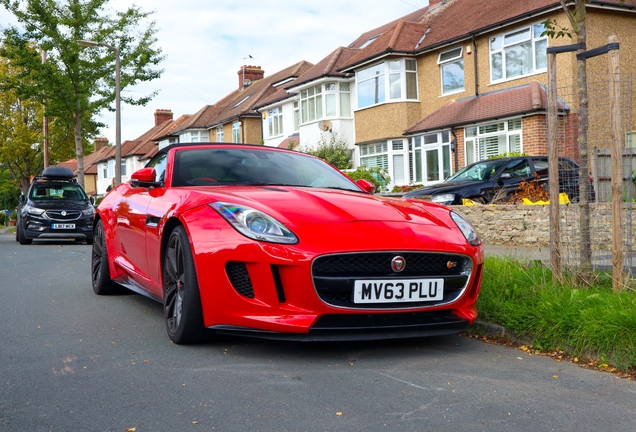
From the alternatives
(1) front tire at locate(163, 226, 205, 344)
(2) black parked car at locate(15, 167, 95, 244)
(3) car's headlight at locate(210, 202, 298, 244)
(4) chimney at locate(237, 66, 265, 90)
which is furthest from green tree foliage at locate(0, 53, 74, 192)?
(3) car's headlight at locate(210, 202, 298, 244)

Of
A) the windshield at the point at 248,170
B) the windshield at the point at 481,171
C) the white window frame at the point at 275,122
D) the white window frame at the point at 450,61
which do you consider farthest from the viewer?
the white window frame at the point at 275,122

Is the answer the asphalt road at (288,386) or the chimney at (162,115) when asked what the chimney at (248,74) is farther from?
the asphalt road at (288,386)

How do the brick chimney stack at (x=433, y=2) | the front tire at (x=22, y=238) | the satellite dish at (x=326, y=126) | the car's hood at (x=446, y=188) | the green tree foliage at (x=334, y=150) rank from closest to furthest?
the car's hood at (x=446, y=188) → the front tire at (x=22, y=238) → the green tree foliage at (x=334, y=150) → the brick chimney stack at (x=433, y=2) → the satellite dish at (x=326, y=126)

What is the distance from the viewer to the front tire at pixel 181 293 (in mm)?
4562

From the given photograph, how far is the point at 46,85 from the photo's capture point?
30.5 metres

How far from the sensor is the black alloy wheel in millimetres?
7281

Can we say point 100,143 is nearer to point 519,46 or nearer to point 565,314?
point 519,46

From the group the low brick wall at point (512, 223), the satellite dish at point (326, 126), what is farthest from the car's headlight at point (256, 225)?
the satellite dish at point (326, 126)

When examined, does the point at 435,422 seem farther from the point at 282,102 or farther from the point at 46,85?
the point at 282,102

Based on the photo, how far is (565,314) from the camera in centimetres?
475

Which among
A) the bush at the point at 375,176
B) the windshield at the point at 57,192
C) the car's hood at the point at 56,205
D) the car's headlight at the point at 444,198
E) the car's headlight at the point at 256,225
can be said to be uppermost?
the bush at the point at 375,176

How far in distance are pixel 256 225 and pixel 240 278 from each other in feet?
1.09

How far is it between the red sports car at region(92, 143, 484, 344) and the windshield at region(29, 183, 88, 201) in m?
13.9

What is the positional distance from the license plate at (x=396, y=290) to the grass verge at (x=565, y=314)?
0.89 meters
